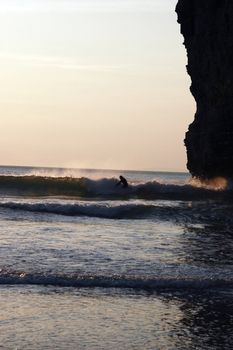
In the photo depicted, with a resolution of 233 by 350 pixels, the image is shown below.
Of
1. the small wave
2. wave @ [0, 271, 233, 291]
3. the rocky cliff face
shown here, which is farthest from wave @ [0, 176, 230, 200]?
wave @ [0, 271, 233, 291]

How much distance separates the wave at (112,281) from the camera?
10633mm

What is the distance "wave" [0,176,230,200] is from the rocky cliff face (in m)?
2.68

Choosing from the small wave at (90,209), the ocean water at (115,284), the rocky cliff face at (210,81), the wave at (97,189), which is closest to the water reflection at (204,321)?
the ocean water at (115,284)

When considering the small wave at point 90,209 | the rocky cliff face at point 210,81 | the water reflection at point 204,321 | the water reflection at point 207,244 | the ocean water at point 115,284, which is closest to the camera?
the water reflection at point 204,321

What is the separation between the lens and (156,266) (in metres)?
12.3

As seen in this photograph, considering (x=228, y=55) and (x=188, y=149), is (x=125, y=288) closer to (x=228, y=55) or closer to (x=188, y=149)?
(x=228, y=55)

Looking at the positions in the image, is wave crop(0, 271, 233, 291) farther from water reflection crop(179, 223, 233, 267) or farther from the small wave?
the small wave

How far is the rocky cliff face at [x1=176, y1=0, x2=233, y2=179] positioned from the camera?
38.8m

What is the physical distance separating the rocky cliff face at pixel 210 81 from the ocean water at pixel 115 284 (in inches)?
725

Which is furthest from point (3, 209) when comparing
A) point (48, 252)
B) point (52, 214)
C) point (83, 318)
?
point (83, 318)

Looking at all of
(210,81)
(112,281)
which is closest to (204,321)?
(112,281)

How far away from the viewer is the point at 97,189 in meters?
40.8

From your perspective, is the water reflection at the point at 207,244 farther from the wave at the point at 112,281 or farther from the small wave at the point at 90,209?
the small wave at the point at 90,209

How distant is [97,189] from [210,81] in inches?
361
